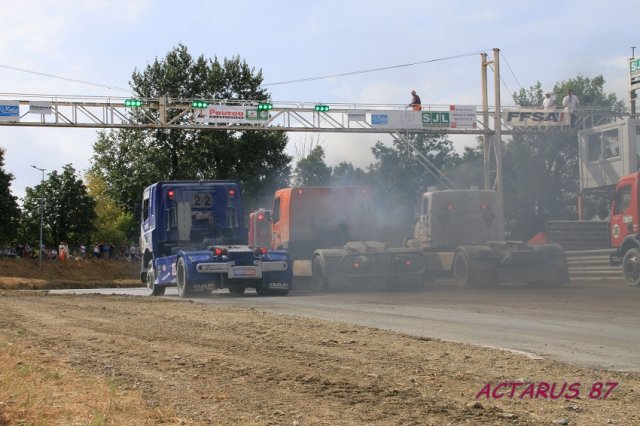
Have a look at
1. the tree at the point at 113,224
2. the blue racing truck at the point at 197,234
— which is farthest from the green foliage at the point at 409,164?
the blue racing truck at the point at 197,234

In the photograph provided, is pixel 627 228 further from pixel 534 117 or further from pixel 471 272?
pixel 534 117

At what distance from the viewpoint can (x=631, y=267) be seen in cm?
2350

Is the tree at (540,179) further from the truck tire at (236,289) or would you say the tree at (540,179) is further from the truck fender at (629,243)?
the truck tire at (236,289)

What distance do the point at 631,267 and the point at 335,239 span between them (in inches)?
338

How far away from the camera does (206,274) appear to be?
73.9 feet

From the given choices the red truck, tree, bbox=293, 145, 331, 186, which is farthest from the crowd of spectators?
the red truck

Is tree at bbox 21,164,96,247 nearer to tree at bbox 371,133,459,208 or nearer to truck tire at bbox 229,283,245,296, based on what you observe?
tree at bbox 371,133,459,208

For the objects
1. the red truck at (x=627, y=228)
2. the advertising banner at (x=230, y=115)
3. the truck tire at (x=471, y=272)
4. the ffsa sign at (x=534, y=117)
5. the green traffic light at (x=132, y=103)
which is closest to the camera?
the red truck at (x=627, y=228)

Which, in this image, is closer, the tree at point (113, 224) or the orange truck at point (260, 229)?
the orange truck at point (260, 229)

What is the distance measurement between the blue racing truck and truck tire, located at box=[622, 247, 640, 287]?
9005mm

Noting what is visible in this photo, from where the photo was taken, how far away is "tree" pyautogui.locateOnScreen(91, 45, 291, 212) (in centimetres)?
5597

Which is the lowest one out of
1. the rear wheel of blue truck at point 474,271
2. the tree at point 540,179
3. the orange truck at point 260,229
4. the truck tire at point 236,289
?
the truck tire at point 236,289

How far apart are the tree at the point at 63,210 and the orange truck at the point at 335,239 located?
4007 centimetres

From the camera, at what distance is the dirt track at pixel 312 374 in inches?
252
